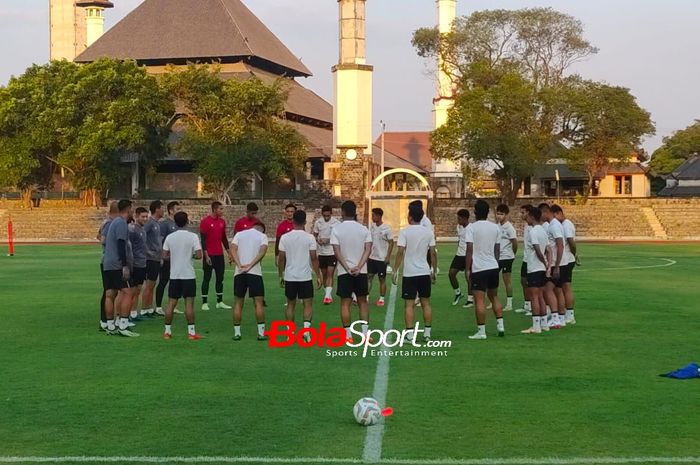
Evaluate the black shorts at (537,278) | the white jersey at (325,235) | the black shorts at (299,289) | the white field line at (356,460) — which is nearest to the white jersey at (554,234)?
the black shorts at (537,278)

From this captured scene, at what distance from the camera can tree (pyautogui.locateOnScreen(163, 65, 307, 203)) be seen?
2191 inches

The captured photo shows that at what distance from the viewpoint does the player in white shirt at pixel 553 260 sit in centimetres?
1409

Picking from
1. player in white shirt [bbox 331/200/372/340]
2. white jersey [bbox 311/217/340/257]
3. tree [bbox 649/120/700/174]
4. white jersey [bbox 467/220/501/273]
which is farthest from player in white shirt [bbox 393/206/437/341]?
tree [bbox 649/120/700/174]

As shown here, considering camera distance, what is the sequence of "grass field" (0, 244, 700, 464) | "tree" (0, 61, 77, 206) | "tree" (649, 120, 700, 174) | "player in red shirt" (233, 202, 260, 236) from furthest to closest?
"tree" (649, 120, 700, 174)
"tree" (0, 61, 77, 206)
"player in red shirt" (233, 202, 260, 236)
"grass field" (0, 244, 700, 464)

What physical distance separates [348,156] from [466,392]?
53476 mm

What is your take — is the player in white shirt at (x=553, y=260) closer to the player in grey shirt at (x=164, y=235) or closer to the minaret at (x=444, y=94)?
the player in grey shirt at (x=164, y=235)

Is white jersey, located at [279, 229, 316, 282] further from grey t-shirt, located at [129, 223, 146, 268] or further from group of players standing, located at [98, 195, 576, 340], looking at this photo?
grey t-shirt, located at [129, 223, 146, 268]

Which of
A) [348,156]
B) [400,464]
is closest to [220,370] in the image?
[400,464]

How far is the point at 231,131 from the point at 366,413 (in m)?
49.7

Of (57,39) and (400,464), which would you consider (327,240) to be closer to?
(400,464)

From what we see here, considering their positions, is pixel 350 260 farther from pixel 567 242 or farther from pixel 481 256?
pixel 567 242

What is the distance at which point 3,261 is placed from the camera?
3288cm

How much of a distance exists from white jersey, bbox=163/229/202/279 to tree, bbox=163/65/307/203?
42100 mm

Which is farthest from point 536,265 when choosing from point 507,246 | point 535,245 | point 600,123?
point 600,123
